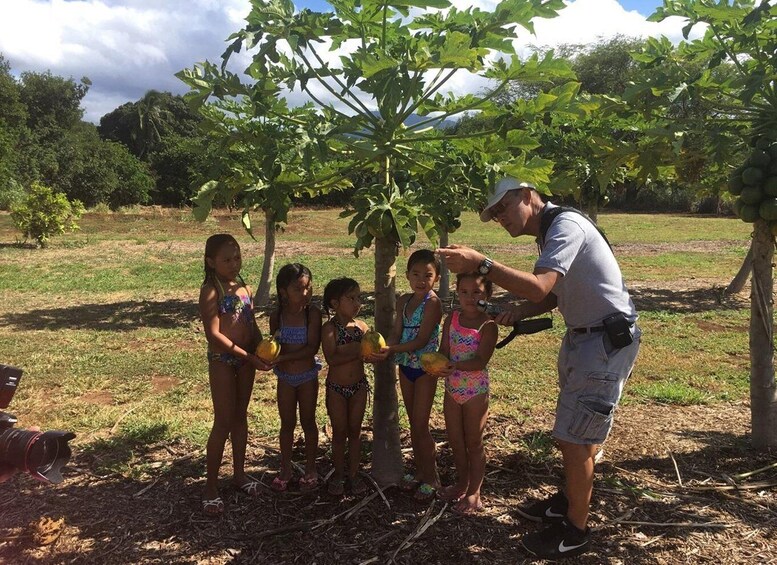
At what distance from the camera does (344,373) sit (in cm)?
365

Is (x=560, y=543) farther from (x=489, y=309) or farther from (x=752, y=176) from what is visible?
(x=752, y=176)

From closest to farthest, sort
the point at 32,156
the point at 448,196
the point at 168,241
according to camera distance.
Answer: the point at 448,196 → the point at 168,241 → the point at 32,156

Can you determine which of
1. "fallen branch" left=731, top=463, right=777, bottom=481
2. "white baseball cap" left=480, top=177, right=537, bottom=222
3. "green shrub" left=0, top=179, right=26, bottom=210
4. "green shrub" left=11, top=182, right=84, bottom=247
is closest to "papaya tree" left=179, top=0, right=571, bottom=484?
"white baseball cap" left=480, top=177, right=537, bottom=222

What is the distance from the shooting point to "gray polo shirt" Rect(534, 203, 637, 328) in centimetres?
292

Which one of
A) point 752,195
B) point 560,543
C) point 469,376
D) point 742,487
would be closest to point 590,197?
point 752,195

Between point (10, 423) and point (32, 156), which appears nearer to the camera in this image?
point (10, 423)

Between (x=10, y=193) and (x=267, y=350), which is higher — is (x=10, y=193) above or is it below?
above

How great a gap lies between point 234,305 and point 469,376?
1452 millimetres

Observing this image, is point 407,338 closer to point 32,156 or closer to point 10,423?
point 10,423

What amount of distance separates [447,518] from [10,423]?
2.29 metres

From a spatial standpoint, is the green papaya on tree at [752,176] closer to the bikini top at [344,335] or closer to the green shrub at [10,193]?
the bikini top at [344,335]

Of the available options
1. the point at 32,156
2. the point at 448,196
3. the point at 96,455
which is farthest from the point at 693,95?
the point at 32,156

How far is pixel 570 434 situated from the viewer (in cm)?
299

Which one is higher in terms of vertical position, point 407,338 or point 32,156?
point 32,156
